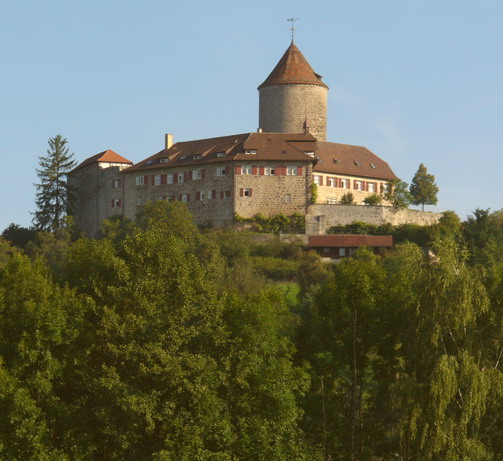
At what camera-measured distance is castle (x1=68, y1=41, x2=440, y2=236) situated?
7831cm

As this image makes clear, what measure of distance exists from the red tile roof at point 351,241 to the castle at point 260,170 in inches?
168

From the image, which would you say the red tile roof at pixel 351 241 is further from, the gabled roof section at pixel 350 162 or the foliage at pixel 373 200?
the gabled roof section at pixel 350 162

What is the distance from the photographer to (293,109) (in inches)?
3378

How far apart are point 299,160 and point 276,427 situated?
4792 centimetres

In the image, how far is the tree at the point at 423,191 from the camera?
289 feet

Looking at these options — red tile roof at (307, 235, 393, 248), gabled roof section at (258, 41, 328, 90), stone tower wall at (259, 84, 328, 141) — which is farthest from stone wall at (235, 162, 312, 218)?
gabled roof section at (258, 41, 328, 90)

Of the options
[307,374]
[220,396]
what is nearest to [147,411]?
[220,396]

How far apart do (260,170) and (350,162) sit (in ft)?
29.3

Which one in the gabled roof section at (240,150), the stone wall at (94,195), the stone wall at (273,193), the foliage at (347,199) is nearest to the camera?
the stone wall at (273,193)

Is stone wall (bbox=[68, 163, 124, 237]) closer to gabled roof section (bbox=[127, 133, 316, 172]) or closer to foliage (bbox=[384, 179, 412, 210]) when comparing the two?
gabled roof section (bbox=[127, 133, 316, 172])

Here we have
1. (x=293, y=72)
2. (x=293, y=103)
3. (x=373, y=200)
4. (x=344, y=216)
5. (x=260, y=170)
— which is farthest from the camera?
(x=293, y=72)

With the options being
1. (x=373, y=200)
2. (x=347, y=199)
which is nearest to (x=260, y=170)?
(x=347, y=199)

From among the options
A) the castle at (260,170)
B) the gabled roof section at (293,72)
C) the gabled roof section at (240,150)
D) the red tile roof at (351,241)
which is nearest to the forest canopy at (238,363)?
the red tile roof at (351,241)

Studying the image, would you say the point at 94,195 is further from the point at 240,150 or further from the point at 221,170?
the point at 240,150
